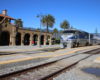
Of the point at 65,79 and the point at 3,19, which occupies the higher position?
the point at 3,19

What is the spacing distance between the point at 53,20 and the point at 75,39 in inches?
1543

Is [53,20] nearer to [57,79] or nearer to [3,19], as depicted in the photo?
[3,19]

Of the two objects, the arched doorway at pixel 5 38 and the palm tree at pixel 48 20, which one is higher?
the palm tree at pixel 48 20

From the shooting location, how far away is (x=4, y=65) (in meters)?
7.70

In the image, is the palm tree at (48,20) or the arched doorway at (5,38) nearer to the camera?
the arched doorway at (5,38)

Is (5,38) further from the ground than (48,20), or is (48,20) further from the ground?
(48,20)

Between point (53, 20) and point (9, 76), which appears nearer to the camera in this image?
point (9, 76)

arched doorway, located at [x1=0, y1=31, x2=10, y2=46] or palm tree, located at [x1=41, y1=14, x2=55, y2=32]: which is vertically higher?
palm tree, located at [x1=41, y1=14, x2=55, y2=32]

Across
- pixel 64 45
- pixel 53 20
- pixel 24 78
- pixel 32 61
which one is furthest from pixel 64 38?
pixel 53 20

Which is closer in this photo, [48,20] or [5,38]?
[5,38]

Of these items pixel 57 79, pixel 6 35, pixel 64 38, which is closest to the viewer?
pixel 57 79

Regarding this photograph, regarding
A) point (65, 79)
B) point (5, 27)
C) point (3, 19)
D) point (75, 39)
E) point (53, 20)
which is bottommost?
point (65, 79)

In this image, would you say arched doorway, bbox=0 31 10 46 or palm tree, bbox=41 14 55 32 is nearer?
arched doorway, bbox=0 31 10 46

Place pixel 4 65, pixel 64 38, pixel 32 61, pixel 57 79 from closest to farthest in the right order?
pixel 57 79 < pixel 4 65 < pixel 32 61 < pixel 64 38
